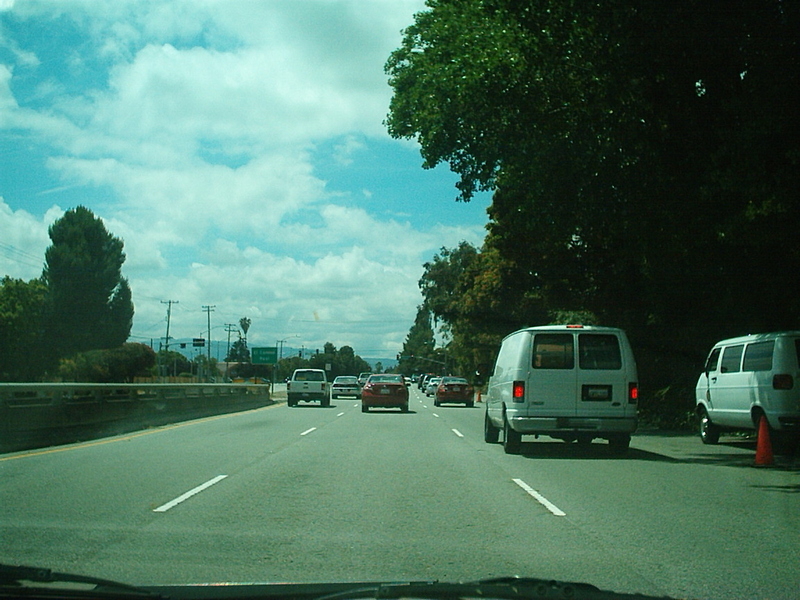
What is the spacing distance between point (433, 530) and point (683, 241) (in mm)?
9500

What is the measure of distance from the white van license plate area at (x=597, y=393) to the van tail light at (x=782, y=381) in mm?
2807

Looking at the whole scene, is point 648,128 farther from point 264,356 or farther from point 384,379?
point 264,356

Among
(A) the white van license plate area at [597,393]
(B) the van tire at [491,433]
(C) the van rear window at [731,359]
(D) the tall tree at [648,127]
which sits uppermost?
(D) the tall tree at [648,127]

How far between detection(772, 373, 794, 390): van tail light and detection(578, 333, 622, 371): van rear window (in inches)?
104

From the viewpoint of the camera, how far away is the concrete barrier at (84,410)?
16.0 m

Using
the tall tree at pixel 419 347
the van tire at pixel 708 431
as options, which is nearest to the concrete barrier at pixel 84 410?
the van tire at pixel 708 431

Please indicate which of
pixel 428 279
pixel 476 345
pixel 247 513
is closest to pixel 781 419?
Answer: pixel 247 513

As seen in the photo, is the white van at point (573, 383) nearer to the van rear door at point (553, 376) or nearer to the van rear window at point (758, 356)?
the van rear door at point (553, 376)

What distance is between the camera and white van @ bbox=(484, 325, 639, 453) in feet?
47.0

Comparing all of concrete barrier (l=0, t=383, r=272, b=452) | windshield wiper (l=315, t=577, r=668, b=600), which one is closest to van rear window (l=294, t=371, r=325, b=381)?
concrete barrier (l=0, t=383, r=272, b=452)

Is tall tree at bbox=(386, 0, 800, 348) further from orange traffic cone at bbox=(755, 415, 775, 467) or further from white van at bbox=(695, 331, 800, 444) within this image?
orange traffic cone at bbox=(755, 415, 775, 467)

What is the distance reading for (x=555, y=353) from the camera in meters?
14.5

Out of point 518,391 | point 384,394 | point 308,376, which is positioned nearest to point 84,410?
point 518,391

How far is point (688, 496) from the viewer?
10.0 metres
